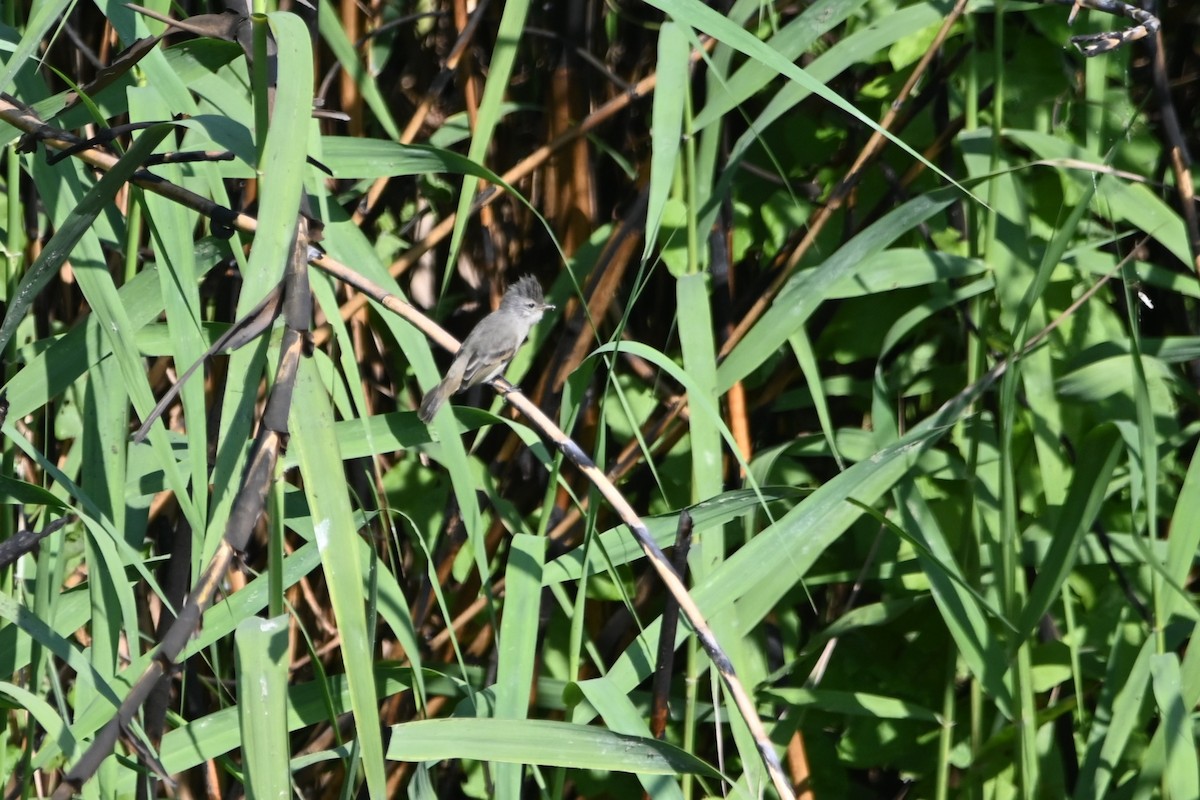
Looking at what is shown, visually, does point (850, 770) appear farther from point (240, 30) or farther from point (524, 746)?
point (240, 30)

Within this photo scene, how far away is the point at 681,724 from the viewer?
212 centimetres

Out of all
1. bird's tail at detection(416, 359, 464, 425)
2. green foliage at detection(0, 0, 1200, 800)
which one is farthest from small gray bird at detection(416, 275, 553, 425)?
bird's tail at detection(416, 359, 464, 425)

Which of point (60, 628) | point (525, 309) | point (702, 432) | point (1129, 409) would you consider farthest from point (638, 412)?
point (60, 628)

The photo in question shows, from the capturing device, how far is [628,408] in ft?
4.80

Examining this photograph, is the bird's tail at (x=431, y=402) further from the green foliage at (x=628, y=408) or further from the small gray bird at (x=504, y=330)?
the small gray bird at (x=504, y=330)

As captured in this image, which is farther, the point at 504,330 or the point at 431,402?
the point at 504,330

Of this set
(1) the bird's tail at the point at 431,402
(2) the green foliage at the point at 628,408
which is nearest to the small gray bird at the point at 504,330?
(2) the green foliage at the point at 628,408

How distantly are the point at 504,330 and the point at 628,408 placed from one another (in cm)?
85

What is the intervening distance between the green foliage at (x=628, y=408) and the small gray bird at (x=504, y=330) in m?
0.05

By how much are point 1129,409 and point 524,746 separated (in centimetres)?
129

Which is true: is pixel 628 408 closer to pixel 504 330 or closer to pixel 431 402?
pixel 431 402

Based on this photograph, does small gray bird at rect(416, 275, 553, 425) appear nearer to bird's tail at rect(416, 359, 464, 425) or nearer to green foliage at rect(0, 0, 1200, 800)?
green foliage at rect(0, 0, 1200, 800)

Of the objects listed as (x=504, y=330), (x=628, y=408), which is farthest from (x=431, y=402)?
(x=504, y=330)

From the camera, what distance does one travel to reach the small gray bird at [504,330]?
211 centimetres
